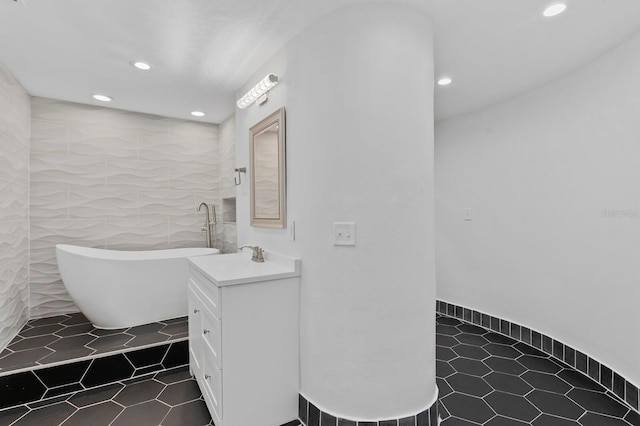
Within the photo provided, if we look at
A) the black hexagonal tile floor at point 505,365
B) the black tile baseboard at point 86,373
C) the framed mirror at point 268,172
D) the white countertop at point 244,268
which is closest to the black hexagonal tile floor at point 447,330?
the black hexagonal tile floor at point 505,365

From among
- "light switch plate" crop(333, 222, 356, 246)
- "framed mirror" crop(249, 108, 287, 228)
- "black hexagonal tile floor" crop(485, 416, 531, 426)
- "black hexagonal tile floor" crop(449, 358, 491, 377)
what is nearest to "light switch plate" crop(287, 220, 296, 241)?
"framed mirror" crop(249, 108, 287, 228)

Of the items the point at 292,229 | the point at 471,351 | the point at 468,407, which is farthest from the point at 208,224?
the point at 468,407

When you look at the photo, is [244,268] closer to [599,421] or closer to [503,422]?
[503,422]

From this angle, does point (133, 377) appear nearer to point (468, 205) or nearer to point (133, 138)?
point (133, 138)

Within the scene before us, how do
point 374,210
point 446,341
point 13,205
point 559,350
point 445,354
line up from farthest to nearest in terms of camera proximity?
point 446,341, point 13,205, point 445,354, point 559,350, point 374,210

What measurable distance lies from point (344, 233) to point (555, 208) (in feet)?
6.43

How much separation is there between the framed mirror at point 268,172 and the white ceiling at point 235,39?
50 cm

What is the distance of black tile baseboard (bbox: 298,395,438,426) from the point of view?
1.64 metres

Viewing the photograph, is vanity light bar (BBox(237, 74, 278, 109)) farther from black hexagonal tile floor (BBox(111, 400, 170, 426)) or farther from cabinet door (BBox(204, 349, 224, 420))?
black hexagonal tile floor (BBox(111, 400, 170, 426))

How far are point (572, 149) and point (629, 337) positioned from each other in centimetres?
132

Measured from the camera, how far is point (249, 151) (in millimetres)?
2594

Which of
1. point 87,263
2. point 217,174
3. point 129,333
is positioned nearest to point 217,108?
point 217,174

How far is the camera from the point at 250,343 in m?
1.73

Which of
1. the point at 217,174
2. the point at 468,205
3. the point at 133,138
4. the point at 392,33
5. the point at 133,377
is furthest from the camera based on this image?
the point at 217,174
